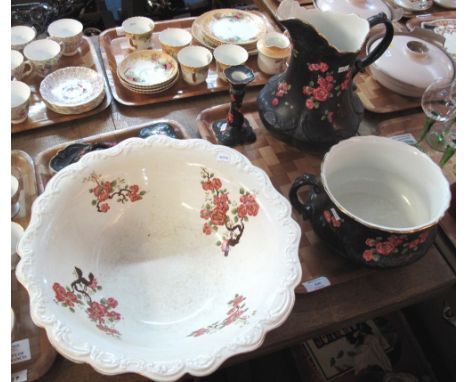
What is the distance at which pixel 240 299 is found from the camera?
2.09 ft

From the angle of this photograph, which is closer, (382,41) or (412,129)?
(382,41)

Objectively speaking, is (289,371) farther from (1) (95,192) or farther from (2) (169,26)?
(2) (169,26)

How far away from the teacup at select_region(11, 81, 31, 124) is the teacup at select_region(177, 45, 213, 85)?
1.25ft

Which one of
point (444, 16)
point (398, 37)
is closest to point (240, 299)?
point (398, 37)

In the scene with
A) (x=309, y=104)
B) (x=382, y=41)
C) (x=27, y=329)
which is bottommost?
(x=27, y=329)

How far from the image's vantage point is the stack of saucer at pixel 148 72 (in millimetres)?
1033

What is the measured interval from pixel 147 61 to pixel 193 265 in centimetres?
63

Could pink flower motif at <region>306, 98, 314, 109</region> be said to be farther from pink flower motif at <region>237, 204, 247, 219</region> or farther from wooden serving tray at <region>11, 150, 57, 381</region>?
wooden serving tray at <region>11, 150, 57, 381</region>

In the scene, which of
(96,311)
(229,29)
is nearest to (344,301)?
(96,311)

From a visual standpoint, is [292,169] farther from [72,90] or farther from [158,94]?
[72,90]

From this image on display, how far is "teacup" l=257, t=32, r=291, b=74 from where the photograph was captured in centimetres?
111

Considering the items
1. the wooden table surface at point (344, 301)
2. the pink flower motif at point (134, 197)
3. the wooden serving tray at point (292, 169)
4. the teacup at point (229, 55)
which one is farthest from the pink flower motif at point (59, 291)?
the teacup at point (229, 55)

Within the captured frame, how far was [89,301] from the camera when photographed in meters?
0.63

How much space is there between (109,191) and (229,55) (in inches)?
22.1
